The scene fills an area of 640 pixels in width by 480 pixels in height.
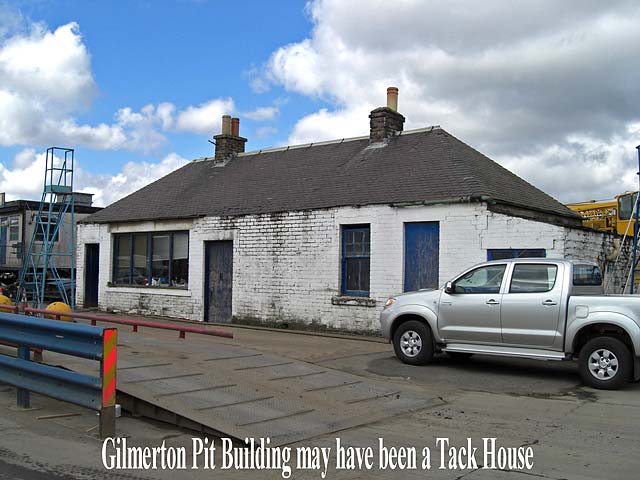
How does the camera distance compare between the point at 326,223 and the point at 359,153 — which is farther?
the point at 359,153

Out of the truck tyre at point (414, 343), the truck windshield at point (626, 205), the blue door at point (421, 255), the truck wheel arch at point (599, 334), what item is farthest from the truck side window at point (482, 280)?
the truck windshield at point (626, 205)

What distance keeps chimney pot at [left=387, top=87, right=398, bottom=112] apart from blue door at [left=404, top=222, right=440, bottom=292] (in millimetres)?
5523

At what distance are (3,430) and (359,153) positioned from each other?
13.8m

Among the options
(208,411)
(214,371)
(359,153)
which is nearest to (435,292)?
(214,371)

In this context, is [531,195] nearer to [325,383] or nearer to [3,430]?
[325,383]

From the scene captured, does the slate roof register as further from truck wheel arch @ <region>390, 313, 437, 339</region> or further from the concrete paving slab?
the concrete paving slab

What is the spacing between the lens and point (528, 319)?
979 cm

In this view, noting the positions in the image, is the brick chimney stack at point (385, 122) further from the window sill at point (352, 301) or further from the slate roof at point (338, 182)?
the window sill at point (352, 301)

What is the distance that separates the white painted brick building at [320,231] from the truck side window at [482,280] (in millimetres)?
2869

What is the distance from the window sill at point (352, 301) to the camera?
15406mm

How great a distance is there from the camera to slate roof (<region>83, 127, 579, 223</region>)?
15384 millimetres

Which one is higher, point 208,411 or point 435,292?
point 435,292

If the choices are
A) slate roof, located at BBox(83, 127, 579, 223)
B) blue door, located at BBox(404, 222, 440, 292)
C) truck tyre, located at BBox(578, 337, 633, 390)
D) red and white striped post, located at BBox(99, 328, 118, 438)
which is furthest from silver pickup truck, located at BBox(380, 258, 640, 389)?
red and white striped post, located at BBox(99, 328, 118, 438)

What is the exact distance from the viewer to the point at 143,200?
22359 mm
